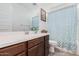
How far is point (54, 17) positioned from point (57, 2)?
339mm

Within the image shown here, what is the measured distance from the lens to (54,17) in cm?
245

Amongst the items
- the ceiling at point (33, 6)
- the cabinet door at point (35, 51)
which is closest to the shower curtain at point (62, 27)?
the ceiling at point (33, 6)

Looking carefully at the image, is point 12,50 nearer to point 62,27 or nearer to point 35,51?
point 35,51

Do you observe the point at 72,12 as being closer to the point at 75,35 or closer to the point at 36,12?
the point at 75,35

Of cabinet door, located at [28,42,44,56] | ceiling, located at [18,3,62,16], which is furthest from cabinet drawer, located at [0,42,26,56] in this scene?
ceiling, located at [18,3,62,16]

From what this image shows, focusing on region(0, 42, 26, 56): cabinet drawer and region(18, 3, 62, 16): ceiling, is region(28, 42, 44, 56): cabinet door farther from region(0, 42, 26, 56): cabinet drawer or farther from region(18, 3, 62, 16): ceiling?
region(18, 3, 62, 16): ceiling

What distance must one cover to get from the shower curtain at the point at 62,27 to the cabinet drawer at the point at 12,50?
4.08 ft

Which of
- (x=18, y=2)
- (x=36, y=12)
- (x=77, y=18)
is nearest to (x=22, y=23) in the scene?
(x=18, y=2)

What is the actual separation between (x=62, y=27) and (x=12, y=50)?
1.60 metres

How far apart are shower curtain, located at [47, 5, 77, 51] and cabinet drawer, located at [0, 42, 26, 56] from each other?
4.08 feet

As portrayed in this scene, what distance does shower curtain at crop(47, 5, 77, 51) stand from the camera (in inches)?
95.8

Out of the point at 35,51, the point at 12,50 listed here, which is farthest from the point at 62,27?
the point at 12,50

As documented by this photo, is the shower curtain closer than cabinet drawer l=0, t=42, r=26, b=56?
No

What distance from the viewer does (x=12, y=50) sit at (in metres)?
1.11
